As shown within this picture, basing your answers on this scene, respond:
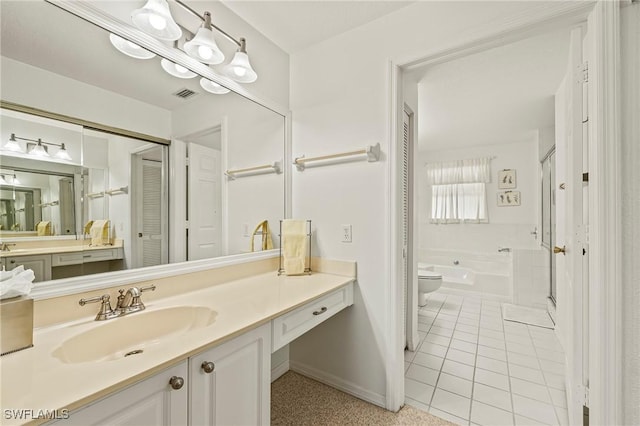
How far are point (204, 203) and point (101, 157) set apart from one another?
20.8 inches

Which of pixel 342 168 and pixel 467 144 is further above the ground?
pixel 467 144

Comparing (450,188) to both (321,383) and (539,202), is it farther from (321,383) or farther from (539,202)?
(321,383)

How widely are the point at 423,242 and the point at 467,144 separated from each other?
189 centimetres

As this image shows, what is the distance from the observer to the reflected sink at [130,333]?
90 cm

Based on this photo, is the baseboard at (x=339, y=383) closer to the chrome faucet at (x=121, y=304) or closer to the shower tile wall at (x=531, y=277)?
the chrome faucet at (x=121, y=304)

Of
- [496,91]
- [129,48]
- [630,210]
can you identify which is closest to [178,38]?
[129,48]

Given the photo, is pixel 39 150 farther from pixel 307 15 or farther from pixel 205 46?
pixel 307 15

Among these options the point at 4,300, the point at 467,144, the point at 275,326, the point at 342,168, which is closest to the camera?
the point at 4,300

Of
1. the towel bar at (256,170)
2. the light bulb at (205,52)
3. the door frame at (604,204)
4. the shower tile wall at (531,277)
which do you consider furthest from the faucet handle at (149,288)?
the shower tile wall at (531,277)

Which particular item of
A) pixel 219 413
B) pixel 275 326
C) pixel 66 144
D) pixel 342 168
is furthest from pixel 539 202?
pixel 66 144

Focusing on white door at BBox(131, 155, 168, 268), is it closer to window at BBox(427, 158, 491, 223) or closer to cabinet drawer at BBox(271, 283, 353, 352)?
cabinet drawer at BBox(271, 283, 353, 352)

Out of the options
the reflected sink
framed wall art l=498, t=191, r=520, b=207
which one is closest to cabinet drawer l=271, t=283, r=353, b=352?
the reflected sink

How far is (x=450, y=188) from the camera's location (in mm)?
4859

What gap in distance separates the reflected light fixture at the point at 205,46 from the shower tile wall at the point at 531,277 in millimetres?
3910
